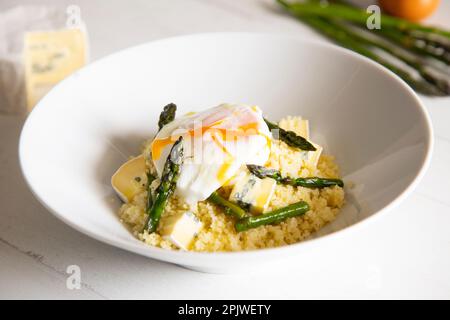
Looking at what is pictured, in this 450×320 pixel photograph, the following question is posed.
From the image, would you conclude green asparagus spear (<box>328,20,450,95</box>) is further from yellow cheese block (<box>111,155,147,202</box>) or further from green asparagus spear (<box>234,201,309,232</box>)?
yellow cheese block (<box>111,155,147,202</box>)

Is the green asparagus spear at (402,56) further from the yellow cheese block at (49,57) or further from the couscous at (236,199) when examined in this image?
the yellow cheese block at (49,57)

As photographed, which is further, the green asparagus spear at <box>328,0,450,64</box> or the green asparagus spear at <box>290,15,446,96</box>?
the green asparagus spear at <box>328,0,450,64</box>

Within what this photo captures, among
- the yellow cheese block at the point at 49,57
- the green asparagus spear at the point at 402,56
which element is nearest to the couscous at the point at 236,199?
the yellow cheese block at the point at 49,57

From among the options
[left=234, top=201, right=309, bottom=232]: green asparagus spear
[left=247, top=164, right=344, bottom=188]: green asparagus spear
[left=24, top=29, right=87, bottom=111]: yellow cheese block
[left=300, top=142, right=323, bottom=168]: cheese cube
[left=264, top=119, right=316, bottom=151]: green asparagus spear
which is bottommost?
[left=234, top=201, right=309, bottom=232]: green asparagus spear

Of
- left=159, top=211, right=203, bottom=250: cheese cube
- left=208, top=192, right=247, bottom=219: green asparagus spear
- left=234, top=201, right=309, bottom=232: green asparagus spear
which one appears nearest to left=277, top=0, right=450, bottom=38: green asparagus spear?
left=234, top=201, right=309, bottom=232: green asparagus spear

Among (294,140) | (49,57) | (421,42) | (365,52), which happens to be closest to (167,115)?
(294,140)

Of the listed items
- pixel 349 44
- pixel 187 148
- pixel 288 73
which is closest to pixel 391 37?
pixel 349 44

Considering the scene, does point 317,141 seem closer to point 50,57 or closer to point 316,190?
point 316,190
